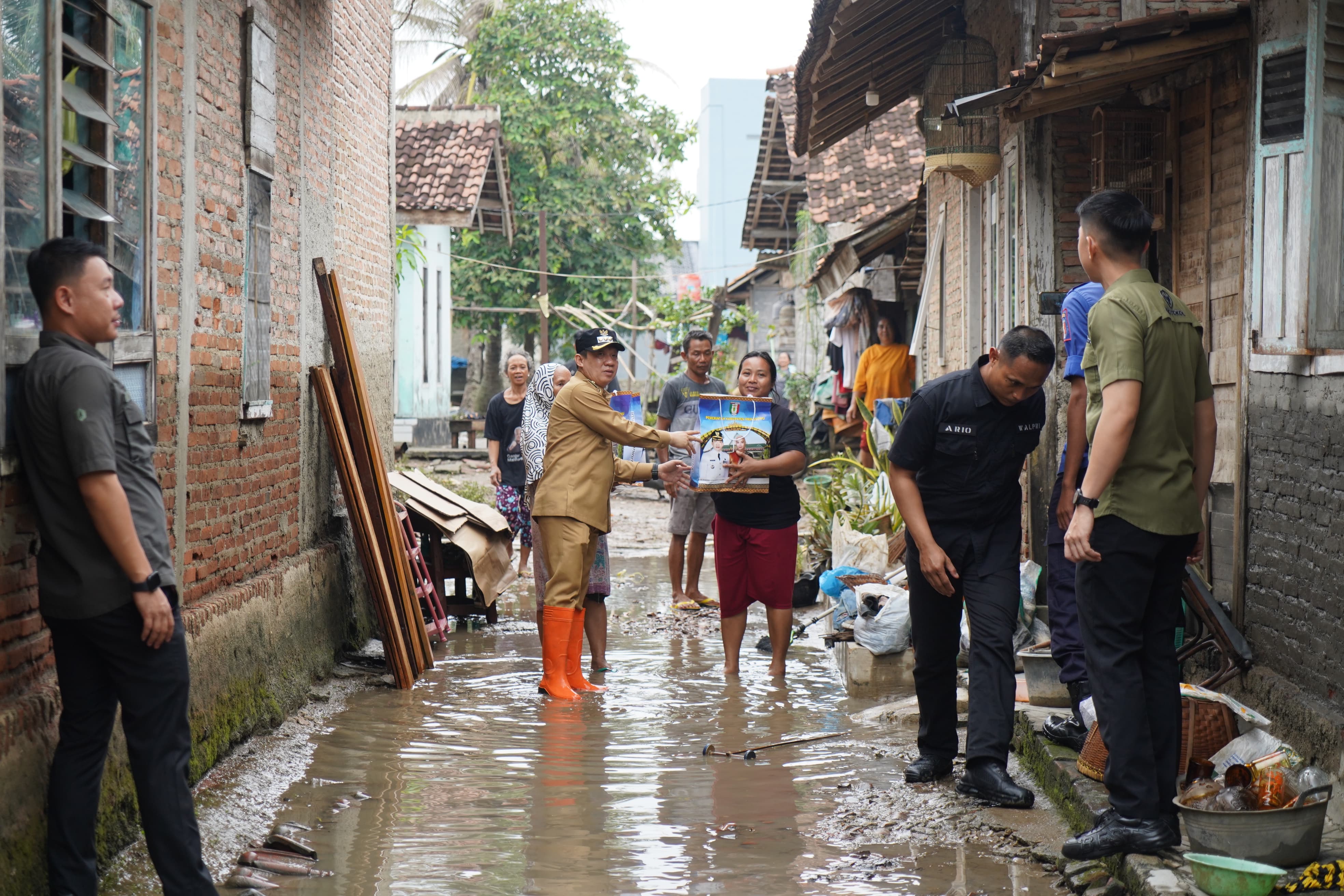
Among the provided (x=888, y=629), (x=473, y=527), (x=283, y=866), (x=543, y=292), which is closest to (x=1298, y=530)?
(x=888, y=629)

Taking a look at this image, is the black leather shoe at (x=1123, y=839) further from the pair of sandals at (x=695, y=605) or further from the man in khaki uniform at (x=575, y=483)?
the pair of sandals at (x=695, y=605)

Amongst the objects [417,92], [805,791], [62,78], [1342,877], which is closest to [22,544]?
[62,78]

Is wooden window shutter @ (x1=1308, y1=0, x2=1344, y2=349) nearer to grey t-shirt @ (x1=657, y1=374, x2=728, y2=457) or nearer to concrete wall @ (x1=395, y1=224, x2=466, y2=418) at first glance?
grey t-shirt @ (x1=657, y1=374, x2=728, y2=457)

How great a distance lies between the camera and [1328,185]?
5.03 metres

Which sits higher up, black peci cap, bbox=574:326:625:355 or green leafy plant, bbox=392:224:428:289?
green leafy plant, bbox=392:224:428:289

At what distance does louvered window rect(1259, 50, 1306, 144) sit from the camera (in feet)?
17.1

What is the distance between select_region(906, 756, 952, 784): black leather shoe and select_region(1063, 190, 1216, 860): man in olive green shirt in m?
1.31

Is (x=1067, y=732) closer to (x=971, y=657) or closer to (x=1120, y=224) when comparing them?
(x=971, y=657)

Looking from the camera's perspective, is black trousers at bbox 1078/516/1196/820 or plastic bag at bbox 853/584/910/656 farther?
plastic bag at bbox 853/584/910/656

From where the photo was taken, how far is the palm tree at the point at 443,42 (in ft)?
102

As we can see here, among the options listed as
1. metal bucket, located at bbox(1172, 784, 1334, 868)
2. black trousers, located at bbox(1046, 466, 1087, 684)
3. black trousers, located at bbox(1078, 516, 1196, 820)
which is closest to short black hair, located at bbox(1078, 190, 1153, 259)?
black trousers, located at bbox(1078, 516, 1196, 820)

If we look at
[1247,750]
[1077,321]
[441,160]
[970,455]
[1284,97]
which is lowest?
[1247,750]

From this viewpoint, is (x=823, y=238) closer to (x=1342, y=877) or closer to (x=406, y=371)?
(x=406, y=371)

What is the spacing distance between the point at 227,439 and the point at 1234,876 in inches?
192
